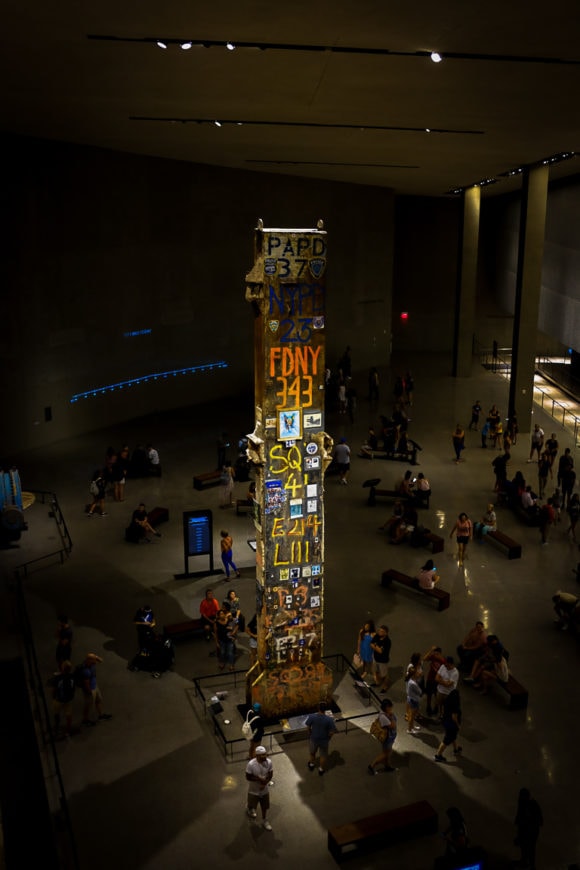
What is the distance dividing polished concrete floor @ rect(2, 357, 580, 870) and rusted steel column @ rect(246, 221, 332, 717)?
98cm

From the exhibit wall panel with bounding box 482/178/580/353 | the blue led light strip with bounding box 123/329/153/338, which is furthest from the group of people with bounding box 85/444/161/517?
the exhibit wall panel with bounding box 482/178/580/353

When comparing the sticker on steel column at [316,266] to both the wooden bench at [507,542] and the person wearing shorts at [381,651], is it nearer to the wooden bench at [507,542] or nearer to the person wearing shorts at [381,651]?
the person wearing shorts at [381,651]

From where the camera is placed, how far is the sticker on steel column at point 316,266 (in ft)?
39.7

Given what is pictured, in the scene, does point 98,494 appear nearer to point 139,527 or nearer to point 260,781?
point 139,527

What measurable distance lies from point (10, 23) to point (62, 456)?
16.2 m

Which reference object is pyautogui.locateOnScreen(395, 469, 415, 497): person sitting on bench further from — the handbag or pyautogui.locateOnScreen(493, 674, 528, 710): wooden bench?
the handbag

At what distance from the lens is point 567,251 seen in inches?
1330

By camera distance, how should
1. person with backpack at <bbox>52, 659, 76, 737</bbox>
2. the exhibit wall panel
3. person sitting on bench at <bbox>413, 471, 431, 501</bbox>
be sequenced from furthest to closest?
the exhibit wall panel < person sitting on bench at <bbox>413, 471, 431, 501</bbox> < person with backpack at <bbox>52, 659, 76, 737</bbox>

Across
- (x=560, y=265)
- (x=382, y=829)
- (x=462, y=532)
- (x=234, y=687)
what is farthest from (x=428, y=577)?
(x=560, y=265)

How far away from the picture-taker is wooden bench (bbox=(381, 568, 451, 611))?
54.9 ft

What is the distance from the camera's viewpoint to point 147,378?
31.2 metres

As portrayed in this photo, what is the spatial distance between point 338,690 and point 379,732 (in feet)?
7.20

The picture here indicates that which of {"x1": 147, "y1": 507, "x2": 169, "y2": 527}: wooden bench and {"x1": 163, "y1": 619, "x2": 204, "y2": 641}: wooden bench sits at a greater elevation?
{"x1": 147, "y1": 507, "x2": 169, "y2": 527}: wooden bench

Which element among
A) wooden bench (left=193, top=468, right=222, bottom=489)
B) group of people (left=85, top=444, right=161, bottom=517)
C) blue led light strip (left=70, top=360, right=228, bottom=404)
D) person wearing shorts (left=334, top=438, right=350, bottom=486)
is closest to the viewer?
group of people (left=85, top=444, right=161, bottom=517)
